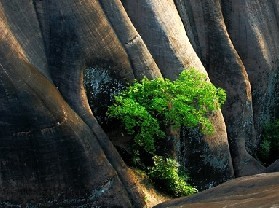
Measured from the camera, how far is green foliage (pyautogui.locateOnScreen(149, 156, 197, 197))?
13180 millimetres

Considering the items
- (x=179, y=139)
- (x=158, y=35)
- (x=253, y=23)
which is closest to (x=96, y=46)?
(x=158, y=35)

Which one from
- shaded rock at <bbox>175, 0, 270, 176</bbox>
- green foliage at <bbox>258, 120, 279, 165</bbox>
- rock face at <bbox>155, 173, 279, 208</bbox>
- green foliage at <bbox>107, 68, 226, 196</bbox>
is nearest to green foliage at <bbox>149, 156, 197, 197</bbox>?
green foliage at <bbox>107, 68, 226, 196</bbox>

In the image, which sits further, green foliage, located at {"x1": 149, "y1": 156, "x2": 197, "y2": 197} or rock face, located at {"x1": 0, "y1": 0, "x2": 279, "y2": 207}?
green foliage, located at {"x1": 149, "y1": 156, "x2": 197, "y2": 197}

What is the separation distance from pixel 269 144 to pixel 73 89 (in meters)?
8.48

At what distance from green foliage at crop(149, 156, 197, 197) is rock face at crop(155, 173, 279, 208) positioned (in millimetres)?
1088

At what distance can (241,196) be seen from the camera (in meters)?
10.2

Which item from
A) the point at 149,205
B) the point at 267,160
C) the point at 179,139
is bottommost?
the point at 267,160

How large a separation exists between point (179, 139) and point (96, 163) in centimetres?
295

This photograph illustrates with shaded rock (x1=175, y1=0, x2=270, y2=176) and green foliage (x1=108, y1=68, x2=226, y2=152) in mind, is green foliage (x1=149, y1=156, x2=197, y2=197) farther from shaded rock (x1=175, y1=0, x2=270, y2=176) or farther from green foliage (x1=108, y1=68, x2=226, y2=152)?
shaded rock (x1=175, y1=0, x2=270, y2=176)

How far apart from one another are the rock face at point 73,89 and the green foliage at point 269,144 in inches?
112

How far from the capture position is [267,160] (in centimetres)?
1797

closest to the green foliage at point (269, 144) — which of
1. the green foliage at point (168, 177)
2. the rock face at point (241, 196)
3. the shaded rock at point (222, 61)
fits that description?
the shaded rock at point (222, 61)

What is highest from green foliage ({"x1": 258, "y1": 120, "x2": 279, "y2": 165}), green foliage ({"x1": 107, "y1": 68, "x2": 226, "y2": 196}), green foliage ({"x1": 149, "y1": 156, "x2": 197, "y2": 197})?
green foliage ({"x1": 107, "y1": 68, "x2": 226, "y2": 196})

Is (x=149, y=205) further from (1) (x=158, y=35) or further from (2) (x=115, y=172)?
(1) (x=158, y=35)
